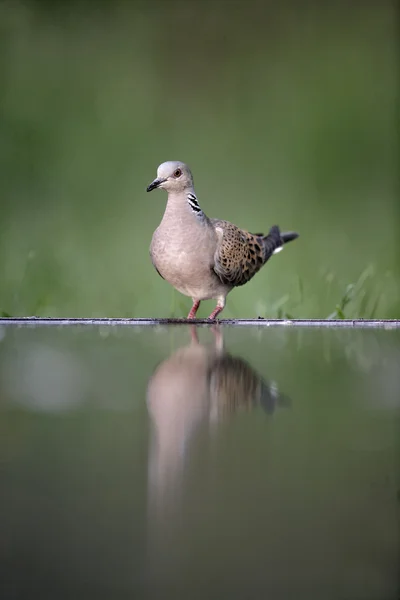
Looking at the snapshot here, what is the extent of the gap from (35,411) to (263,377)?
18 centimetres

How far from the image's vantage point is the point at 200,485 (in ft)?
0.95

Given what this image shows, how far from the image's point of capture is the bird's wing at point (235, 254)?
163 cm

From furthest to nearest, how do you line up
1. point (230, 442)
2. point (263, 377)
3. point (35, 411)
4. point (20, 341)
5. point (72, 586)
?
1. point (20, 341)
2. point (263, 377)
3. point (35, 411)
4. point (230, 442)
5. point (72, 586)

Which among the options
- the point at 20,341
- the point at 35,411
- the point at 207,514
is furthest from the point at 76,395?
the point at 20,341

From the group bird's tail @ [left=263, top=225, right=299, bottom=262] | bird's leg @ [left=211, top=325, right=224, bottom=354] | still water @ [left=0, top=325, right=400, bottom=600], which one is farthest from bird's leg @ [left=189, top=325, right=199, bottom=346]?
bird's tail @ [left=263, top=225, right=299, bottom=262]

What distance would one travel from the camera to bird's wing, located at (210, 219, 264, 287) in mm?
1633

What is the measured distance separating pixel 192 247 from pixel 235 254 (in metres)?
0.11

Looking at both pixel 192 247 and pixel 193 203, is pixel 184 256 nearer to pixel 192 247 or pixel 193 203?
pixel 192 247

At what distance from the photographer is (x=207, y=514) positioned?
26 cm

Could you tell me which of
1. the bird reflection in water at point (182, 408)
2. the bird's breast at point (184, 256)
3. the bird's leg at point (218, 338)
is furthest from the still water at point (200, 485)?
the bird's breast at point (184, 256)

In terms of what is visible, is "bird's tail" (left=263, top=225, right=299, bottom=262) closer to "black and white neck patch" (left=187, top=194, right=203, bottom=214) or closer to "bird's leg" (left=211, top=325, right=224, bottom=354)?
"black and white neck patch" (left=187, top=194, right=203, bottom=214)

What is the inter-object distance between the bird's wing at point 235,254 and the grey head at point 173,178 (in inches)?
4.5

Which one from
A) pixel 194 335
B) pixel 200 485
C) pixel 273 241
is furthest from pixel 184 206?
pixel 200 485

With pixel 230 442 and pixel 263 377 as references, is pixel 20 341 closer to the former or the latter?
pixel 263 377
